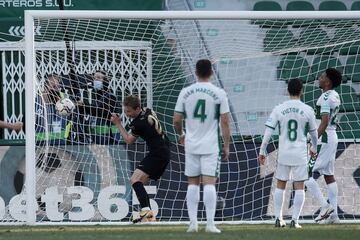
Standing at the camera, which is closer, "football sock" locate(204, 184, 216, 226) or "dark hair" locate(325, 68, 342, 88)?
"football sock" locate(204, 184, 216, 226)

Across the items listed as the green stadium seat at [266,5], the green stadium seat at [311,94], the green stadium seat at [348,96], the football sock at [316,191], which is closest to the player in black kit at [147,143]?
the football sock at [316,191]

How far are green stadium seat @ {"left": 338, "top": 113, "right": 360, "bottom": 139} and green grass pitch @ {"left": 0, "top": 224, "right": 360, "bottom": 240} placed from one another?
2.33m

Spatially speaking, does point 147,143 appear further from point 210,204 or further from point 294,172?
point 210,204

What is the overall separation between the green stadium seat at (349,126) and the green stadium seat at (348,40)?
975 millimetres

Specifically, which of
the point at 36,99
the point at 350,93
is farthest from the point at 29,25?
the point at 350,93

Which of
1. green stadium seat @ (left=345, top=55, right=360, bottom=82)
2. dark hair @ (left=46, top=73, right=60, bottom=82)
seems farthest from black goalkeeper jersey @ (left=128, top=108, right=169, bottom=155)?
green stadium seat @ (left=345, top=55, right=360, bottom=82)

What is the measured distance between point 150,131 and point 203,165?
3.12 m

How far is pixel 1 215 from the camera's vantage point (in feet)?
56.2

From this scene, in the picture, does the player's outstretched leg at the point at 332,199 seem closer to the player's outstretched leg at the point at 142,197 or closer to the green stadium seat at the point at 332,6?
the player's outstretched leg at the point at 142,197

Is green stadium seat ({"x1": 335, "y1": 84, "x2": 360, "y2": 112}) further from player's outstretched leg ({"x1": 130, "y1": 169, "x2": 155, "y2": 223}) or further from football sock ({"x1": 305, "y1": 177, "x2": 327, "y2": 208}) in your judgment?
player's outstretched leg ({"x1": 130, "y1": 169, "x2": 155, "y2": 223})

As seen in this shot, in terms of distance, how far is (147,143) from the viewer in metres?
16.8

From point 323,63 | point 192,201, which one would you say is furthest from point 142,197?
point 323,63

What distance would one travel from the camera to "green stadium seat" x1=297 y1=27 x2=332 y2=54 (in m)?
18.2

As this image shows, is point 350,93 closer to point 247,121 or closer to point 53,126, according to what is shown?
point 247,121
